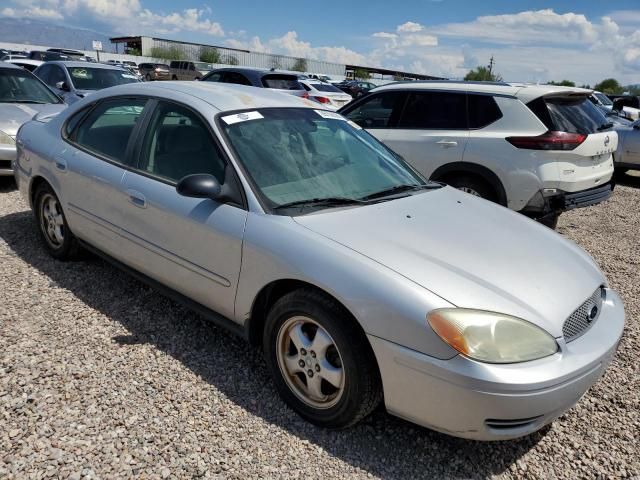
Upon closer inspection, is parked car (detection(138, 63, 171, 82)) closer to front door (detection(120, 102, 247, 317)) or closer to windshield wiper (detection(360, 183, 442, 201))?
front door (detection(120, 102, 247, 317))

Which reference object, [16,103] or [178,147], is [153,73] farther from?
[178,147]

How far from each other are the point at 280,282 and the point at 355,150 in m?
1.32

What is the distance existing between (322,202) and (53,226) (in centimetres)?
277

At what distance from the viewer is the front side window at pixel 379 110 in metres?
6.50

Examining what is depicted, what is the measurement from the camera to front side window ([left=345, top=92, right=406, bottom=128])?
21.3 ft

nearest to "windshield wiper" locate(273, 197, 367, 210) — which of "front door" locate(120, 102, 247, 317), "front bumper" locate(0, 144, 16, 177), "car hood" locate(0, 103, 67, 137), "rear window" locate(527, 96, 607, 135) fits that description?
"front door" locate(120, 102, 247, 317)

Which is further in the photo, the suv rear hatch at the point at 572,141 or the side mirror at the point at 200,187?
the suv rear hatch at the point at 572,141

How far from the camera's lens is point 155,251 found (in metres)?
3.22

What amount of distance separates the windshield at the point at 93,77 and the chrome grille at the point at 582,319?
9922mm

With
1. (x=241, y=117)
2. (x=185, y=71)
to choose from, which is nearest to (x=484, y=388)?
(x=241, y=117)

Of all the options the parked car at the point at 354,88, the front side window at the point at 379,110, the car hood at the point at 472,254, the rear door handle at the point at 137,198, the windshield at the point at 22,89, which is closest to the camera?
the car hood at the point at 472,254

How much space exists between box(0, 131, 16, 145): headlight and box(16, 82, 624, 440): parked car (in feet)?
9.82

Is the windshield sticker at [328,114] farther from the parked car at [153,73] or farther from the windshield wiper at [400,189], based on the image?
the parked car at [153,73]

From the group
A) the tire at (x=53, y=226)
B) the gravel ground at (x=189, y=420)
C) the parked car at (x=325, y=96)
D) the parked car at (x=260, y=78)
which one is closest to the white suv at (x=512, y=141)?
the gravel ground at (x=189, y=420)
